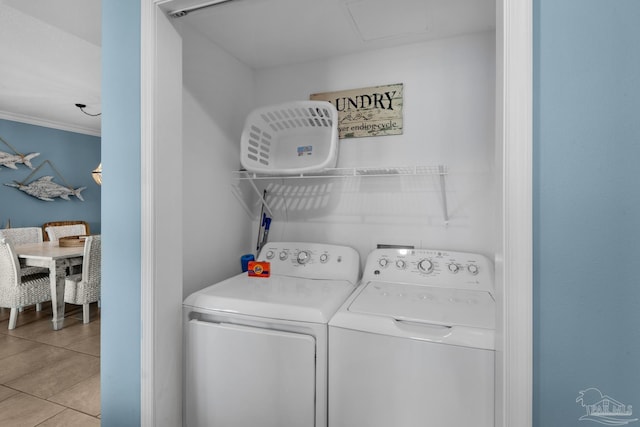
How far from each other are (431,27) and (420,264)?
122cm

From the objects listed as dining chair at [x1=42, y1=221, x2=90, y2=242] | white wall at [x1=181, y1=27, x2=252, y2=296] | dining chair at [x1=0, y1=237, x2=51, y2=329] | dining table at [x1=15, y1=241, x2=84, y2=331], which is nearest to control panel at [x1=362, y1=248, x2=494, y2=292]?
white wall at [x1=181, y1=27, x2=252, y2=296]

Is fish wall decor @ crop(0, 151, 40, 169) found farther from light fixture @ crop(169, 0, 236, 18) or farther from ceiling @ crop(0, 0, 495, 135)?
light fixture @ crop(169, 0, 236, 18)

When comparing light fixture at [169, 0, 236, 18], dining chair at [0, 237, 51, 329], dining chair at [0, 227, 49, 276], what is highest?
light fixture at [169, 0, 236, 18]

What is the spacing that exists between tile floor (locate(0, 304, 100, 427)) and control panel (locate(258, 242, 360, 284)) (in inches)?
52.0

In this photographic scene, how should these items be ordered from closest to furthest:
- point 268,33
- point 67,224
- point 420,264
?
point 420,264 → point 268,33 → point 67,224

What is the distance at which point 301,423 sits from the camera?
1.22m

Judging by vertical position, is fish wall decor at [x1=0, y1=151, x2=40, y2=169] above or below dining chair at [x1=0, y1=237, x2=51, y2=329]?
above

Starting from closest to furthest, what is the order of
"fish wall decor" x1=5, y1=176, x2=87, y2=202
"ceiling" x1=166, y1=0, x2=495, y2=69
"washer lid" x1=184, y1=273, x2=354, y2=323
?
"washer lid" x1=184, y1=273, x2=354, y2=323, "ceiling" x1=166, y1=0, x2=495, y2=69, "fish wall decor" x1=5, y1=176, x2=87, y2=202

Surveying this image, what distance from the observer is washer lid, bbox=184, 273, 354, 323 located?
4.18ft

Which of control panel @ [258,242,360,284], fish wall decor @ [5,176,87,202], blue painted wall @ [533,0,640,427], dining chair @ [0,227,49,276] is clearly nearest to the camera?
blue painted wall @ [533,0,640,427]

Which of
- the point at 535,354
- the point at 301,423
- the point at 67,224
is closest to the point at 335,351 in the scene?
the point at 301,423

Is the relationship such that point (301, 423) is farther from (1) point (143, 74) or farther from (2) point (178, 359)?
(1) point (143, 74)

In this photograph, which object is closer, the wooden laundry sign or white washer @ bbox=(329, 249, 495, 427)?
white washer @ bbox=(329, 249, 495, 427)

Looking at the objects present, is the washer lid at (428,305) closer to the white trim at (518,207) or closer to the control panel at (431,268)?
the control panel at (431,268)
